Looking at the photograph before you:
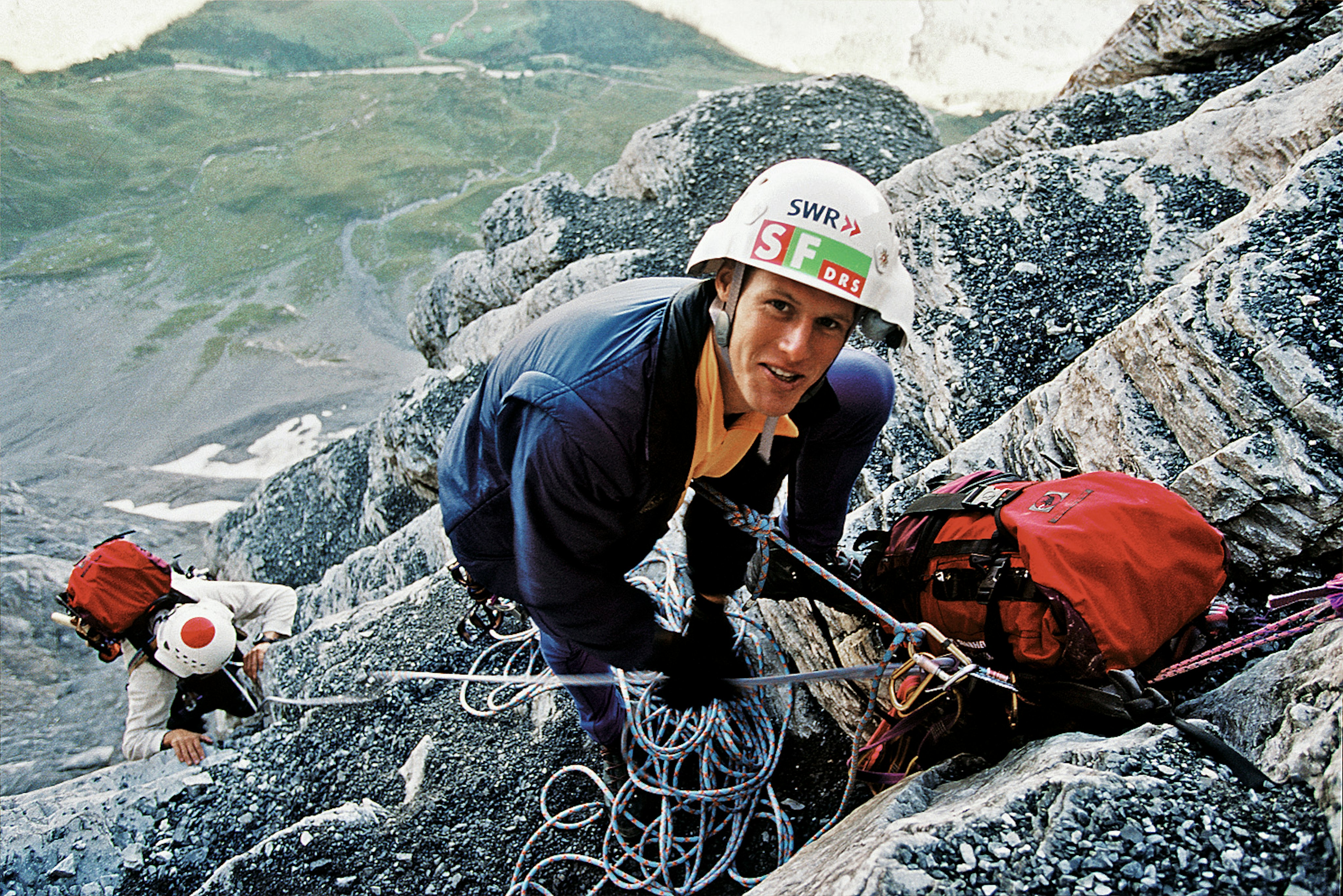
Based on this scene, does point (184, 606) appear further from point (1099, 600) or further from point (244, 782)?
point (1099, 600)

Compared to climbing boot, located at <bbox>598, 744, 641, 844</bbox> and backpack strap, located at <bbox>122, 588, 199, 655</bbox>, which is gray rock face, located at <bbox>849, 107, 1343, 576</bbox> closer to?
climbing boot, located at <bbox>598, 744, 641, 844</bbox>

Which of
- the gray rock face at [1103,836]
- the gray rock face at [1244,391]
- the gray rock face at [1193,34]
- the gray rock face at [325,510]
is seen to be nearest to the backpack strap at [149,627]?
the gray rock face at [325,510]

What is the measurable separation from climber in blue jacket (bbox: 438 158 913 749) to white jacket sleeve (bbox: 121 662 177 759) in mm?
3695

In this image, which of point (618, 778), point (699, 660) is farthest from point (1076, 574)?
point (618, 778)

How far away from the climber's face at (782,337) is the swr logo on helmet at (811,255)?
4 centimetres

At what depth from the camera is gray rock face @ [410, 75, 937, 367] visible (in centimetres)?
830

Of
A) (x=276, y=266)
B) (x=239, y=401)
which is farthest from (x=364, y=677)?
(x=276, y=266)

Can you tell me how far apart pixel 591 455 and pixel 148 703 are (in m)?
4.70

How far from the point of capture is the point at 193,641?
4.61 metres

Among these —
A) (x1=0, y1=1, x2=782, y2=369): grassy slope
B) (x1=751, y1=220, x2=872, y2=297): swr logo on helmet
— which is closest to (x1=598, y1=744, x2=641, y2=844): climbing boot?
(x1=751, y1=220, x2=872, y2=297): swr logo on helmet

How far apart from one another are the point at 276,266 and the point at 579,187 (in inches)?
1543

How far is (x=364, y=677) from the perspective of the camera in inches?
181

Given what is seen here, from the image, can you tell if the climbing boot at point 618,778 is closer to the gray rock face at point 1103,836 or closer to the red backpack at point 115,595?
the gray rock face at point 1103,836

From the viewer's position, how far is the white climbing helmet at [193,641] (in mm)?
4605
